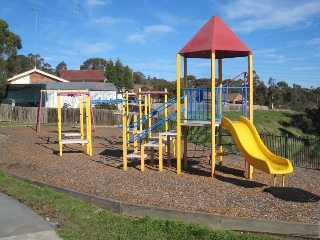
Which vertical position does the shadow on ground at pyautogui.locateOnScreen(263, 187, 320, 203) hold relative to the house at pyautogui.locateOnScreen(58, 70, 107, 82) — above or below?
below

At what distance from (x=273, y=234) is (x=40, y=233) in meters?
3.38

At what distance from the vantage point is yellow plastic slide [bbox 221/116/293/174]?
854 centimetres

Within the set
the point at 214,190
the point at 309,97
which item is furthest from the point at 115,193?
the point at 309,97

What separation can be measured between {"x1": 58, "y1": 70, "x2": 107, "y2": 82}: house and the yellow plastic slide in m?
53.6

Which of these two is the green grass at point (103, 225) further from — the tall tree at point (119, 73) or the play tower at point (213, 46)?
the tall tree at point (119, 73)

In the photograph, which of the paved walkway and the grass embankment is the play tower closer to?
the paved walkway

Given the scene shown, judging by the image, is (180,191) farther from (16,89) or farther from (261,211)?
(16,89)

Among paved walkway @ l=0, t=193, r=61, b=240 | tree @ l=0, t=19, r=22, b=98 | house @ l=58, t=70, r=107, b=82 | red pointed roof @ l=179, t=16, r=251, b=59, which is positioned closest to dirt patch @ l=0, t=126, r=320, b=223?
paved walkway @ l=0, t=193, r=61, b=240

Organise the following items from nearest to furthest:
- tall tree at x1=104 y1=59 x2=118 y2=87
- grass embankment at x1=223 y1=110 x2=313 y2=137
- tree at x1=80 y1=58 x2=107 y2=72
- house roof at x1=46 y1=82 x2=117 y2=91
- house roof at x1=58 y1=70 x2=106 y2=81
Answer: grass embankment at x1=223 y1=110 x2=313 y2=137 < house roof at x1=46 y1=82 x2=117 y2=91 < house roof at x1=58 y1=70 x2=106 y2=81 < tall tree at x1=104 y1=59 x2=118 y2=87 < tree at x1=80 y1=58 x2=107 y2=72

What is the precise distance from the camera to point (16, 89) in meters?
42.1

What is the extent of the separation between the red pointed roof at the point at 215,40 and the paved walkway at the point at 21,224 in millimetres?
5631

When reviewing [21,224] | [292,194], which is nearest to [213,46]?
[292,194]

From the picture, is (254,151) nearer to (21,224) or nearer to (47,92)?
(21,224)

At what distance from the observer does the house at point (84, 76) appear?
62856 millimetres
